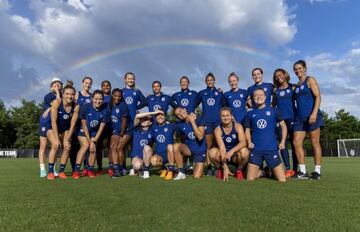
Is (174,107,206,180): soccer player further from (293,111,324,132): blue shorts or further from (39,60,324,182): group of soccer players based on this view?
(293,111,324,132): blue shorts

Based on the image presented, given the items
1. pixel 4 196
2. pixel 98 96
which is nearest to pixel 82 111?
pixel 98 96

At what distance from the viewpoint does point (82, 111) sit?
791 cm

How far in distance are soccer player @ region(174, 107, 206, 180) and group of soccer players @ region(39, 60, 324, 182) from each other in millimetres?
21

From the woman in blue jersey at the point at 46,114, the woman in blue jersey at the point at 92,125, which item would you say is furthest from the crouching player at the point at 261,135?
the woman in blue jersey at the point at 46,114

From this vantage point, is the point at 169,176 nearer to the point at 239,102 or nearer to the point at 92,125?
the point at 92,125

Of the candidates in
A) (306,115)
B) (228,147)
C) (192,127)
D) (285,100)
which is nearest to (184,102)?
(192,127)

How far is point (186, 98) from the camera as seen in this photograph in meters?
8.92

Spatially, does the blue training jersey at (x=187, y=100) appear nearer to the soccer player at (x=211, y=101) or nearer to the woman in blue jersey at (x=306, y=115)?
the soccer player at (x=211, y=101)

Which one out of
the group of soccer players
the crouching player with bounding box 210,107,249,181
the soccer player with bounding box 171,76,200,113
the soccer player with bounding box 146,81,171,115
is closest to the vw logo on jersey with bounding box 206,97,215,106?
the group of soccer players

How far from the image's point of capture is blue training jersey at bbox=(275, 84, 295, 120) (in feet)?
24.3

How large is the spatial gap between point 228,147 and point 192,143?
794mm

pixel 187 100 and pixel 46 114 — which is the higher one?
pixel 187 100

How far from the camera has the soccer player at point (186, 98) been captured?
8906 mm

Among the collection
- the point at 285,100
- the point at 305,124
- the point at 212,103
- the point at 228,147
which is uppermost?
the point at 212,103
